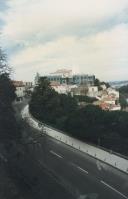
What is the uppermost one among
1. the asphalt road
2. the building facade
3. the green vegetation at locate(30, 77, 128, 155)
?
the building facade

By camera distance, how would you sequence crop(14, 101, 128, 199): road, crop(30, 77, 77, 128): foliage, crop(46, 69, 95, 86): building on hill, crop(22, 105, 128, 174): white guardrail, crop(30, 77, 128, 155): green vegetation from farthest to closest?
crop(46, 69, 95, 86): building on hill, crop(30, 77, 77, 128): foliage, crop(30, 77, 128, 155): green vegetation, crop(22, 105, 128, 174): white guardrail, crop(14, 101, 128, 199): road

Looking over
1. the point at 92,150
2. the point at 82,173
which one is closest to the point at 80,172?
the point at 82,173

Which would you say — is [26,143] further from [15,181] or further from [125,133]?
[125,133]

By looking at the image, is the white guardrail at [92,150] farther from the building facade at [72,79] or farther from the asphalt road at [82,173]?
the building facade at [72,79]

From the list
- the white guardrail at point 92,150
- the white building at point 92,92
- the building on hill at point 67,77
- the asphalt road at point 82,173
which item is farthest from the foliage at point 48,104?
the building on hill at point 67,77

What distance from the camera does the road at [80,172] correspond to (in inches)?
1027

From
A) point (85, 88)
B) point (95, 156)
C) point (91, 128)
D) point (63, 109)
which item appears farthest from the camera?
point (85, 88)

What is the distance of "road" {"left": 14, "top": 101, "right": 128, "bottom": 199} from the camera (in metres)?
26.1

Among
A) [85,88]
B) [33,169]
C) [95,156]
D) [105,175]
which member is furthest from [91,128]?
[85,88]

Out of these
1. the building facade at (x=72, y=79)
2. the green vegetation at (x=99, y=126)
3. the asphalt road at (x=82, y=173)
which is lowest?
the asphalt road at (x=82, y=173)

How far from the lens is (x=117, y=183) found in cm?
2884

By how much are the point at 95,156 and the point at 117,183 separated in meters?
9.04

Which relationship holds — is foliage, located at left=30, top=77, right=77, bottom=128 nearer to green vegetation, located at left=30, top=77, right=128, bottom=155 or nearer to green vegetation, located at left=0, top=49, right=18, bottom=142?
green vegetation, located at left=30, top=77, right=128, bottom=155

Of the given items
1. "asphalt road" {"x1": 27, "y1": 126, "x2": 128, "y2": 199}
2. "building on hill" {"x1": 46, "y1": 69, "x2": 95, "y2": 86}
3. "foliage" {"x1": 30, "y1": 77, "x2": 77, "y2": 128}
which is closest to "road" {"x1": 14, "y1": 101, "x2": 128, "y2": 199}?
"asphalt road" {"x1": 27, "y1": 126, "x2": 128, "y2": 199}
